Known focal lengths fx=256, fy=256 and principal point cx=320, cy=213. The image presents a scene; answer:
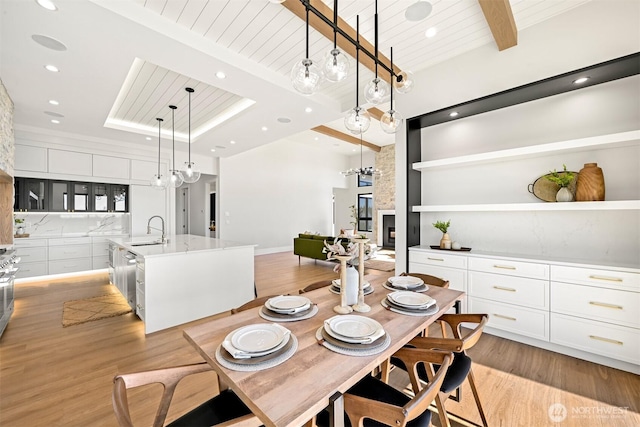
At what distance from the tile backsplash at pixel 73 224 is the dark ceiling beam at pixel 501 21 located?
7404 mm

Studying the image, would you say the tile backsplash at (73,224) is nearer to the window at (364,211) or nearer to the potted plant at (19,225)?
the potted plant at (19,225)

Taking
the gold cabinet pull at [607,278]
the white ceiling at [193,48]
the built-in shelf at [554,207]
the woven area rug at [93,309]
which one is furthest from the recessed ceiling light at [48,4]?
the gold cabinet pull at [607,278]

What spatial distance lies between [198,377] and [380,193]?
28.4 ft

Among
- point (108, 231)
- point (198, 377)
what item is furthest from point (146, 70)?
point (108, 231)

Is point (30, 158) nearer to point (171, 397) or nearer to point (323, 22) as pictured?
point (323, 22)

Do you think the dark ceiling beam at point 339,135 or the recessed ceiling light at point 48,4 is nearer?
the recessed ceiling light at point 48,4

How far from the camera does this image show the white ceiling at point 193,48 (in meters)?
2.16

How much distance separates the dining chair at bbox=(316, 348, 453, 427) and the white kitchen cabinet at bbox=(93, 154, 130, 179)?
6.75 m

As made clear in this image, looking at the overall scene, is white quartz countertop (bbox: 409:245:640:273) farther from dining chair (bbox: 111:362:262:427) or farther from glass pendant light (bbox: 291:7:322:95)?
dining chair (bbox: 111:362:262:427)

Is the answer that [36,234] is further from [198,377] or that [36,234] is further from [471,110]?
[471,110]

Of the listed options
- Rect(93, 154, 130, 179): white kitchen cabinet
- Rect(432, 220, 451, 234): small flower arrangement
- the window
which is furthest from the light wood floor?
the window

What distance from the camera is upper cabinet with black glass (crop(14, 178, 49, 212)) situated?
4.92 m

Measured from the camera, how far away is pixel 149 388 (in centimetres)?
194
